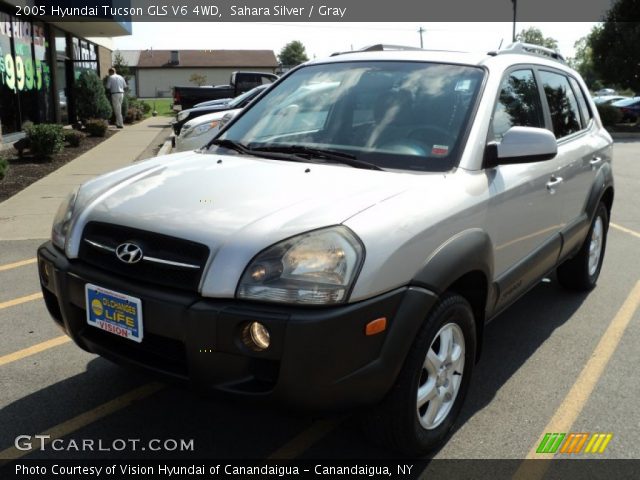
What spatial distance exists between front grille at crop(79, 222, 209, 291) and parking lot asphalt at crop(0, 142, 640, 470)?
0.49m

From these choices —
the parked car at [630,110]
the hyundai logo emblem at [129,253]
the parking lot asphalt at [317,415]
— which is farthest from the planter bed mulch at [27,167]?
the parked car at [630,110]

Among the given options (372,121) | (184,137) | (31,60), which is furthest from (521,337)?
(31,60)

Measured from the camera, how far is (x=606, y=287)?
5.40 metres

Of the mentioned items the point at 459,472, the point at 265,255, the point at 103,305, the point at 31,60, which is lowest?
the point at 459,472

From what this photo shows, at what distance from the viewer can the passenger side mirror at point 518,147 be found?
3.03m

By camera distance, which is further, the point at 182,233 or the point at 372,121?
the point at 372,121

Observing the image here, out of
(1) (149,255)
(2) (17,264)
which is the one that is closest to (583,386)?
(1) (149,255)

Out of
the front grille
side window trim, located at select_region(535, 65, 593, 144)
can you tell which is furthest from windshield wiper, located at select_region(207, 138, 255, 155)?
side window trim, located at select_region(535, 65, 593, 144)

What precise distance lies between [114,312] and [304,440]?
1090 mm

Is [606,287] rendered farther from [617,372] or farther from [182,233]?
[182,233]

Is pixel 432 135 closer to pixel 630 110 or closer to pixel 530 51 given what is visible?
pixel 530 51

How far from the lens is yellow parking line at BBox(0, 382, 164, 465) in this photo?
2881 mm

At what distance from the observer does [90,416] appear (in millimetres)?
3184

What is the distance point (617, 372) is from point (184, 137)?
7.49 meters
